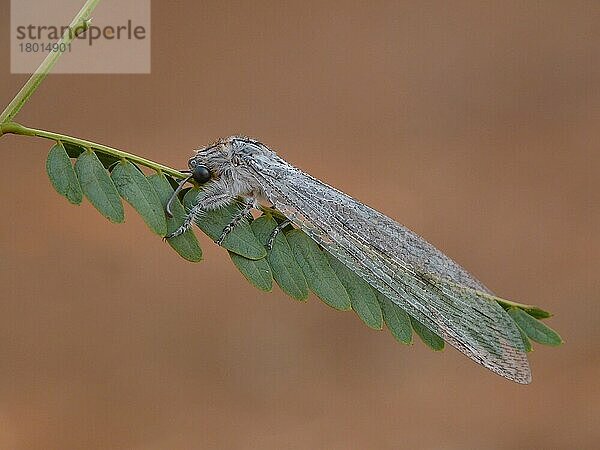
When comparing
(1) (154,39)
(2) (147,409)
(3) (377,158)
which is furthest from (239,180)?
(1) (154,39)

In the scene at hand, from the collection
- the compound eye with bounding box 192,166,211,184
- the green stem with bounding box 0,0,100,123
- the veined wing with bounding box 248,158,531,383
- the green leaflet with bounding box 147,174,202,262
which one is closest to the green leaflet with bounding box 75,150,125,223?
the green leaflet with bounding box 147,174,202,262

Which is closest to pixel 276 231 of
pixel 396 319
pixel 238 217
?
pixel 238 217

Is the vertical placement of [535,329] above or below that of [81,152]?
below

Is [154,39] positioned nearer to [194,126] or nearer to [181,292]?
[194,126]

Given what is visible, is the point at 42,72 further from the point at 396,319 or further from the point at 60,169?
the point at 396,319

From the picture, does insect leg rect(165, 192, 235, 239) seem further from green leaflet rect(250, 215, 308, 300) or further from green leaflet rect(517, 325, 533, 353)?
green leaflet rect(517, 325, 533, 353)
